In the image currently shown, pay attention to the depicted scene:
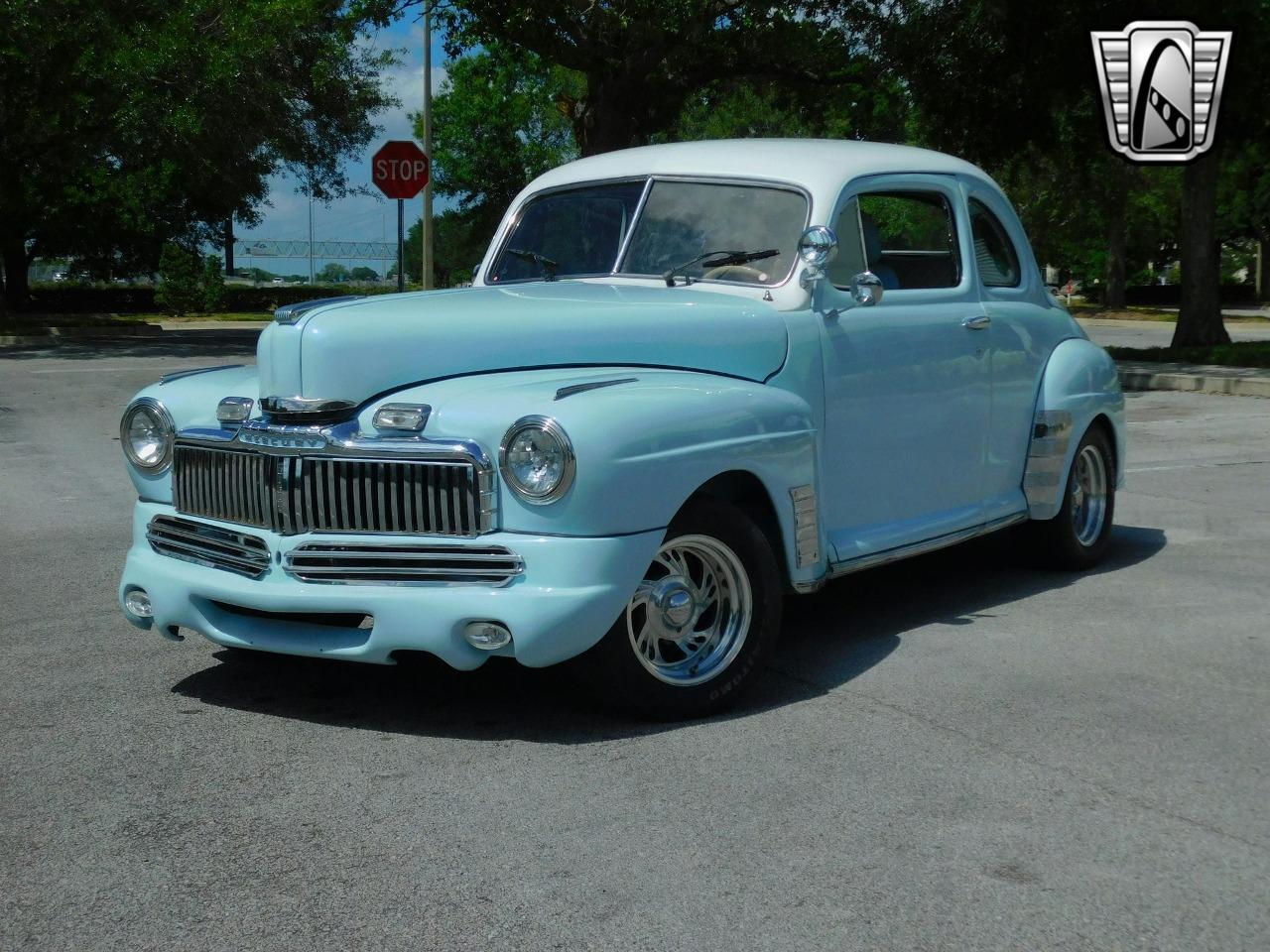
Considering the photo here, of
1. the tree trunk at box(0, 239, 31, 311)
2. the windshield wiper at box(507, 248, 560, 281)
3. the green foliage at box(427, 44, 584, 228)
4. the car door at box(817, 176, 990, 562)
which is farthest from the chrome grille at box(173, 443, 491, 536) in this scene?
the green foliage at box(427, 44, 584, 228)

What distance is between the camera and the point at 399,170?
61.2 ft

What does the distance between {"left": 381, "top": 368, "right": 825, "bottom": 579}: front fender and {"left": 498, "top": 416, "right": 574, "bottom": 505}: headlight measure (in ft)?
0.09

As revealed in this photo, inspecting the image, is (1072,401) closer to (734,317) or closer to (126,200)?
(734,317)

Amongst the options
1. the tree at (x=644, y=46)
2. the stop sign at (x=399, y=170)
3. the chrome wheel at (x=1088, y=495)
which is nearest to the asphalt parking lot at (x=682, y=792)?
the chrome wheel at (x=1088, y=495)

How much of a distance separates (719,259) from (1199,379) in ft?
44.3

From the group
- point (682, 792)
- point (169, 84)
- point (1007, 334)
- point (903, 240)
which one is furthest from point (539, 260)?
point (169, 84)

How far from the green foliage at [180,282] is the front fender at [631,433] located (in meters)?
37.0

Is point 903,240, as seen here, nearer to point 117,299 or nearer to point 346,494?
point 346,494

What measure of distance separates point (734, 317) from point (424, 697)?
1.61m

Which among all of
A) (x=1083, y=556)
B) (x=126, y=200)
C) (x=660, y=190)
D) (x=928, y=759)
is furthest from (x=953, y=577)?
(x=126, y=200)

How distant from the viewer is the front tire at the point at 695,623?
14.9 ft

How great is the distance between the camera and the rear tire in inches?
272

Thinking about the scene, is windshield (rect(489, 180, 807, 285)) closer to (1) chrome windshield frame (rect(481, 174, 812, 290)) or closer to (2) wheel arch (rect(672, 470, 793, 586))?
(1) chrome windshield frame (rect(481, 174, 812, 290))

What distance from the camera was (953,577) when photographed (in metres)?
7.00
